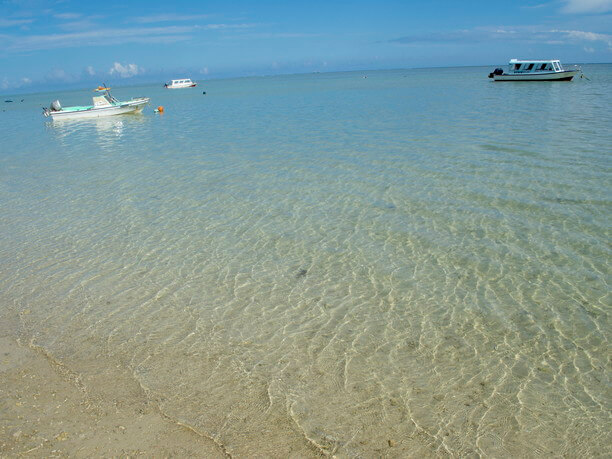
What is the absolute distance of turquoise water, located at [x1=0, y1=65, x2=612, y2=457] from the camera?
4.13 m

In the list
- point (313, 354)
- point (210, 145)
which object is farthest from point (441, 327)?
point (210, 145)

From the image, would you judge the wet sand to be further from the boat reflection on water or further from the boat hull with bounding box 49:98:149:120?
the boat hull with bounding box 49:98:149:120

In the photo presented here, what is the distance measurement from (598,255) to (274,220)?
583 centimetres

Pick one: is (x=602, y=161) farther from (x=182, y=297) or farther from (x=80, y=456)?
(x=80, y=456)

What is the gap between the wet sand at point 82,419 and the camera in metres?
3.75

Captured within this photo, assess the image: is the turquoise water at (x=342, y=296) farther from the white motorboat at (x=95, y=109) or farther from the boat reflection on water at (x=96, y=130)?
the white motorboat at (x=95, y=109)

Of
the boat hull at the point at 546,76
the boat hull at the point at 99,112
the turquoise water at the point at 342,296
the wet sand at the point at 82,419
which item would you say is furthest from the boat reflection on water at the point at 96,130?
the boat hull at the point at 546,76

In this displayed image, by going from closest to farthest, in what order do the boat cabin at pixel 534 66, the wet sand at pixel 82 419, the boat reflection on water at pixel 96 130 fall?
the wet sand at pixel 82 419 → the boat reflection on water at pixel 96 130 → the boat cabin at pixel 534 66

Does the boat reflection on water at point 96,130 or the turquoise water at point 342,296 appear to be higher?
the turquoise water at point 342,296

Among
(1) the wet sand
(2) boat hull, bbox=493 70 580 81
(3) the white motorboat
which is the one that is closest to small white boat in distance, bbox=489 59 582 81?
(2) boat hull, bbox=493 70 580 81

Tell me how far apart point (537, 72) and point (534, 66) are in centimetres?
125

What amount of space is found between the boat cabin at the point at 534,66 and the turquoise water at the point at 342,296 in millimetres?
44750

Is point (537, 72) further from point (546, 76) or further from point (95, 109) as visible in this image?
point (95, 109)

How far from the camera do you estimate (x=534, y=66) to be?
52781 mm
